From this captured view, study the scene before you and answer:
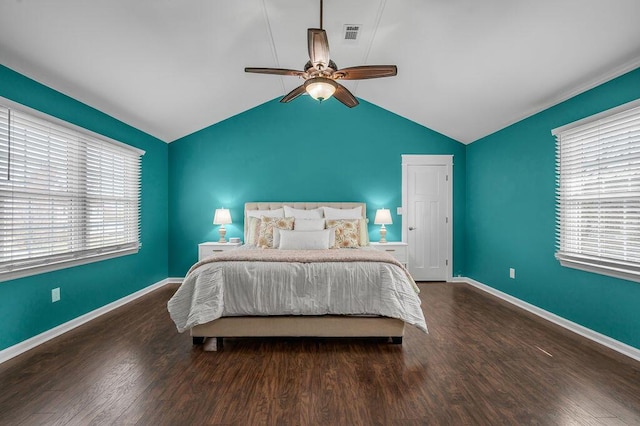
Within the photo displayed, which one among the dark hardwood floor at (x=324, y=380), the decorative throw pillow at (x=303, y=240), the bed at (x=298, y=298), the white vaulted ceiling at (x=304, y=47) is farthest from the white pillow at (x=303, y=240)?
the white vaulted ceiling at (x=304, y=47)

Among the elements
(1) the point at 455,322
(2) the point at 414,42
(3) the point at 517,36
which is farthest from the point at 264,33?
(1) the point at 455,322

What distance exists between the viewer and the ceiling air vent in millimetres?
3112

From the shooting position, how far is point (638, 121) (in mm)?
2430

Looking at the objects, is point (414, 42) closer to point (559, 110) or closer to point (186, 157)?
point (559, 110)

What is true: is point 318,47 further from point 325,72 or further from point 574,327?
point 574,327

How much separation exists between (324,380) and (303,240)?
71.9 inches

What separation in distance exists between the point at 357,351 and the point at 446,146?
391 centimetres

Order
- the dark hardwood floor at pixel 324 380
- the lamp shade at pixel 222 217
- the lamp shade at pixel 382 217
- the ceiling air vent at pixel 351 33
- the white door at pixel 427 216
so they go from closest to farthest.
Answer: the dark hardwood floor at pixel 324 380 < the ceiling air vent at pixel 351 33 < the lamp shade at pixel 222 217 < the lamp shade at pixel 382 217 < the white door at pixel 427 216

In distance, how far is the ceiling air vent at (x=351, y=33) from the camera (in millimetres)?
3112

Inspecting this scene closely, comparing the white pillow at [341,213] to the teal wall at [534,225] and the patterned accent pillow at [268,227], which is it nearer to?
the patterned accent pillow at [268,227]

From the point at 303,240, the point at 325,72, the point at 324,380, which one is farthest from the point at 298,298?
the point at 325,72

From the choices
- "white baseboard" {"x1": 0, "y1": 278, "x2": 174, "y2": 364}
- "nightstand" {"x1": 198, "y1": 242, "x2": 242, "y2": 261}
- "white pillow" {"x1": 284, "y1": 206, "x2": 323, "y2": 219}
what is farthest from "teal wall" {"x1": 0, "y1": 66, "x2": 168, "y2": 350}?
"white pillow" {"x1": 284, "y1": 206, "x2": 323, "y2": 219}

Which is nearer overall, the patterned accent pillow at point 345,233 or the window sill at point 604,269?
the window sill at point 604,269

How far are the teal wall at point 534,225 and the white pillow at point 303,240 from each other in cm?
245
